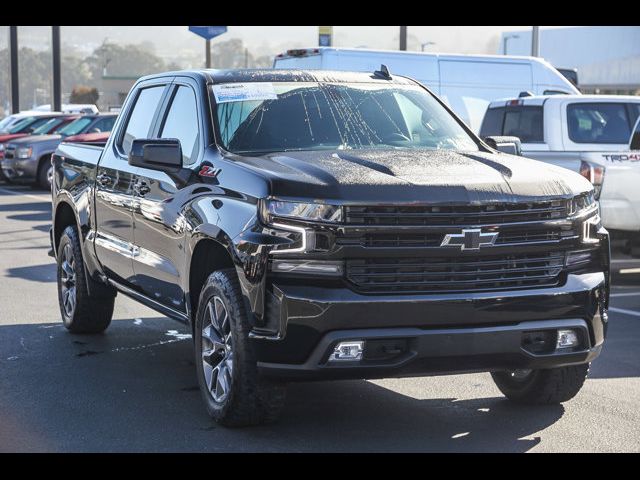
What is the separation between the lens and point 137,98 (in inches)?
319

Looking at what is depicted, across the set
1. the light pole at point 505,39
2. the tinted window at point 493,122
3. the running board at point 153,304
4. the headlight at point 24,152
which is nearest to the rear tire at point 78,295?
the running board at point 153,304

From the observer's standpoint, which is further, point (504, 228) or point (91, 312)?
point (91, 312)

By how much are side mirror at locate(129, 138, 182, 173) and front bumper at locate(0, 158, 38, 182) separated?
751 inches

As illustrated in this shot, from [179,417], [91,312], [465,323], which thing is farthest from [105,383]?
[465,323]

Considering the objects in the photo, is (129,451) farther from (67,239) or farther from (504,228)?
(67,239)

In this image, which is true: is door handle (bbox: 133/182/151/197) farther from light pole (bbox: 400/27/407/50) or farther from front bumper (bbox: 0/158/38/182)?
light pole (bbox: 400/27/407/50)

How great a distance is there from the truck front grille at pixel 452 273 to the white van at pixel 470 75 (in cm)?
1564

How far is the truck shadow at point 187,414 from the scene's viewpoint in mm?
5703

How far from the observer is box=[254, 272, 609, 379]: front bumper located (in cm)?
533

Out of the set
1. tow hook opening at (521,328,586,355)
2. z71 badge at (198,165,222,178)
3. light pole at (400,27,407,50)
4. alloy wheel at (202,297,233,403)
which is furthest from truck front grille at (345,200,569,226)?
light pole at (400,27,407,50)

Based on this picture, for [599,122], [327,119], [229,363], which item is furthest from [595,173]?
[229,363]

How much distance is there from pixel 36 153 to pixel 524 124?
44.5 ft
